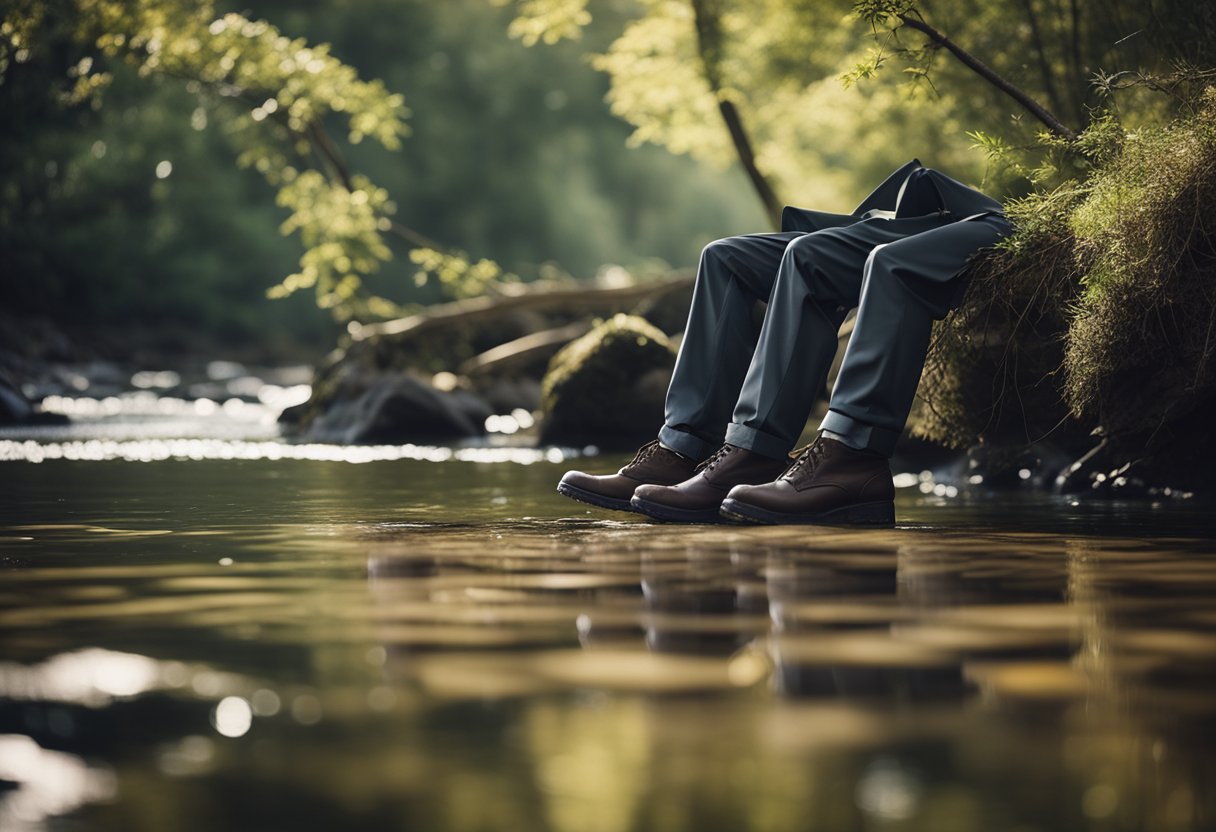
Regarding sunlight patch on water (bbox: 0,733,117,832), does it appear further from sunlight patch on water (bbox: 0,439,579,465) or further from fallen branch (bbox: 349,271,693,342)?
fallen branch (bbox: 349,271,693,342)

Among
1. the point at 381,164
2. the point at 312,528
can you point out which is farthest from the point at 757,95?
the point at 312,528

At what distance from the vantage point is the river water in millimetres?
1628

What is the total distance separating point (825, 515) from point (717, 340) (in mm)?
786

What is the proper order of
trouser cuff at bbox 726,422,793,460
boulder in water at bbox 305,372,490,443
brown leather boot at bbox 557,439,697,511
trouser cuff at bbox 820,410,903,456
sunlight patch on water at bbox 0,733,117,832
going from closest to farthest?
sunlight patch on water at bbox 0,733,117,832, trouser cuff at bbox 820,410,903,456, trouser cuff at bbox 726,422,793,460, brown leather boot at bbox 557,439,697,511, boulder in water at bbox 305,372,490,443

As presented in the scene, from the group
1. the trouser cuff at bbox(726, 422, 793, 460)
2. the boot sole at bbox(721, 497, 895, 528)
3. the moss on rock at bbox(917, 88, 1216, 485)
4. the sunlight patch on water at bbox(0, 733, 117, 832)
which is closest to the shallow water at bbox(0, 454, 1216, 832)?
the sunlight patch on water at bbox(0, 733, 117, 832)

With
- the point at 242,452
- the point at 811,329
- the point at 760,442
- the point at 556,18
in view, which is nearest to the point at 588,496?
the point at 760,442

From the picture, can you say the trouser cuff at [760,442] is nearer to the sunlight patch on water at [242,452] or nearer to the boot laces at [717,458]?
the boot laces at [717,458]

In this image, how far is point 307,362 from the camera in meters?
29.5

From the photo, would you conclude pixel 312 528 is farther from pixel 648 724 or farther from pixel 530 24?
pixel 530 24

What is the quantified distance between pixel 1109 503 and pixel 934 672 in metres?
3.81

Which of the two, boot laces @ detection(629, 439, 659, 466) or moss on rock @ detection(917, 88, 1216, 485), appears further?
boot laces @ detection(629, 439, 659, 466)

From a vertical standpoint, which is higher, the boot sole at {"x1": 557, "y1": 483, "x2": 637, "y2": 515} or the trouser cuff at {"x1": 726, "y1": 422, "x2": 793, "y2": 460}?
the trouser cuff at {"x1": 726, "y1": 422, "x2": 793, "y2": 460}

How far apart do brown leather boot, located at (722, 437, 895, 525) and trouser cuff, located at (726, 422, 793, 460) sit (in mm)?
86

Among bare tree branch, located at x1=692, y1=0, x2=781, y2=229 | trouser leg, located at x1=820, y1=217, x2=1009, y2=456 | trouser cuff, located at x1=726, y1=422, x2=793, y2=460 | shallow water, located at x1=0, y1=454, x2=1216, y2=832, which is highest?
bare tree branch, located at x1=692, y1=0, x2=781, y2=229
